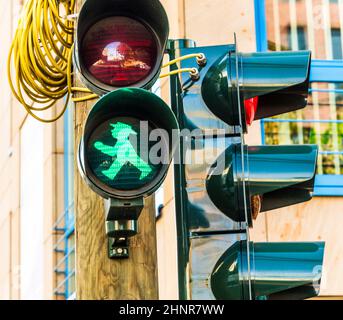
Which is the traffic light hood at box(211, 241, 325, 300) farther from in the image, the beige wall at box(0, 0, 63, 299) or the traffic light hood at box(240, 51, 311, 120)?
the beige wall at box(0, 0, 63, 299)

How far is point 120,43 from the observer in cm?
537

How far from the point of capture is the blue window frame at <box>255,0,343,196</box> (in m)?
9.55

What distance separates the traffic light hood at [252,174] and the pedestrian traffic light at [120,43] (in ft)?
2.45

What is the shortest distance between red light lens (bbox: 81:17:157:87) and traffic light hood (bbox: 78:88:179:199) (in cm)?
24

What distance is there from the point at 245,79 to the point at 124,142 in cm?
106

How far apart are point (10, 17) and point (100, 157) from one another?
42.8 ft

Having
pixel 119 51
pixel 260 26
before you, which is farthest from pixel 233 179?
pixel 260 26

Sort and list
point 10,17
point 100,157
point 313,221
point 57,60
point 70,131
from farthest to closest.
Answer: point 10,17, point 70,131, point 313,221, point 57,60, point 100,157

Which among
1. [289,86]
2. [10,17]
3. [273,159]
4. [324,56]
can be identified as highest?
[10,17]

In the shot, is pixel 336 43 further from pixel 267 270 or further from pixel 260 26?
pixel 267 270

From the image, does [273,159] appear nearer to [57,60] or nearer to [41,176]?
[57,60]

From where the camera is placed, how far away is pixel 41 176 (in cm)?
1538

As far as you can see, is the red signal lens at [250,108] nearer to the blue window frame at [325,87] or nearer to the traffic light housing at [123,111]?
the traffic light housing at [123,111]

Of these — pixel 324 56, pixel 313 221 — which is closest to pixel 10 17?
pixel 324 56
